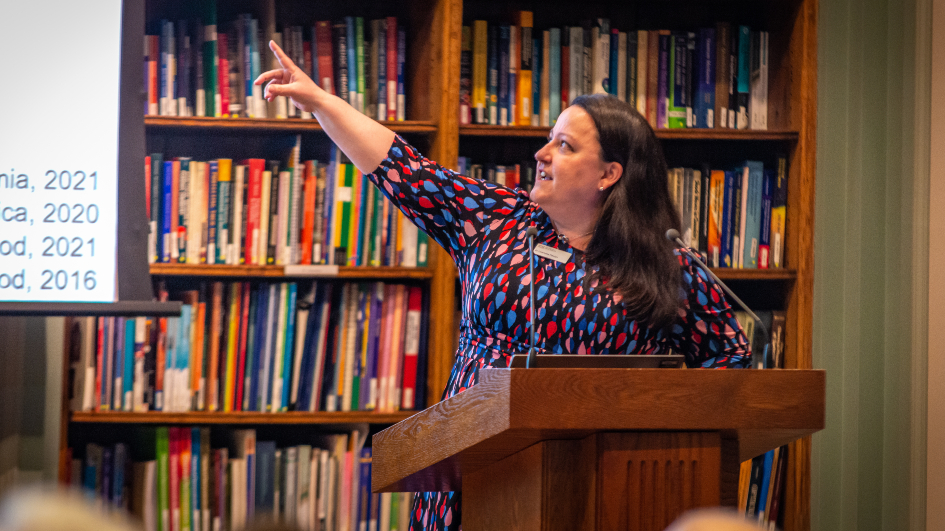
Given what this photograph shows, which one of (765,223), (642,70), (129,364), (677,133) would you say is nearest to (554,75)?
(642,70)

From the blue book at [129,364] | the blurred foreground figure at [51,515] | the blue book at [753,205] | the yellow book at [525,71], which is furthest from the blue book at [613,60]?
the blurred foreground figure at [51,515]

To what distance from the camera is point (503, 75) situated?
7.69 ft

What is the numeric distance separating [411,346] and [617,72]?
38.3 inches

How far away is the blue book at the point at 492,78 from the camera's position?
2338 millimetres

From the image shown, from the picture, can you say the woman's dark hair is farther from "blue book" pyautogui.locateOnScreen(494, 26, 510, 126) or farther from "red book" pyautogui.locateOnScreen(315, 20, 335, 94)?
"red book" pyautogui.locateOnScreen(315, 20, 335, 94)

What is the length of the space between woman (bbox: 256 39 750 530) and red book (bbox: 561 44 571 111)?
535 millimetres

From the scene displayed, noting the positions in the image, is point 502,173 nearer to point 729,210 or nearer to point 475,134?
point 475,134

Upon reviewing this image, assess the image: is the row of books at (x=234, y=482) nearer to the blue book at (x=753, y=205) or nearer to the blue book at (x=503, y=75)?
the blue book at (x=503, y=75)

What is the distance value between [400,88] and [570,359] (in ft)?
4.52

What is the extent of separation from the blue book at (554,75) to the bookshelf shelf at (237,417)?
3.06 feet

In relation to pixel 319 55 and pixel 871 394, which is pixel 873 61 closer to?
pixel 871 394

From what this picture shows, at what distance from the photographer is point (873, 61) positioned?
255 centimetres

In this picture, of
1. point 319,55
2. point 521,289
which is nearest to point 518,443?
point 521,289

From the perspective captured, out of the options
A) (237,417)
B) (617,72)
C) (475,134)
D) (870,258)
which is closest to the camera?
(237,417)
